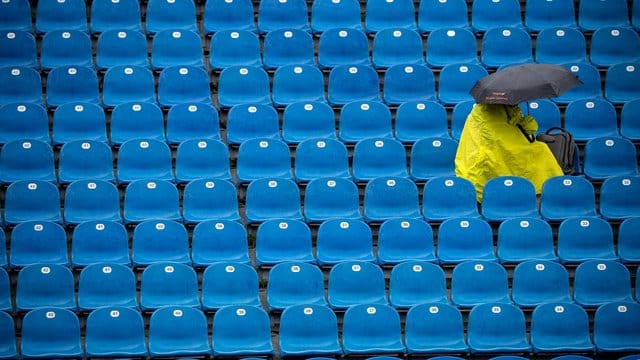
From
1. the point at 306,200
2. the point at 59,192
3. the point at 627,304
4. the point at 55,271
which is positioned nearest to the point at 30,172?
the point at 59,192

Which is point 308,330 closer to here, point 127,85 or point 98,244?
point 98,244

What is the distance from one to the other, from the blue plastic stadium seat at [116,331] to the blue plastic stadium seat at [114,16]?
3.51m

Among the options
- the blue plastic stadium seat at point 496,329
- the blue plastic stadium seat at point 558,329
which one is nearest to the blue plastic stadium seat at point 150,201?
the blue plastic stadium seat at point 496,329

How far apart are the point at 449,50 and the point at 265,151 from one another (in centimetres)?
211

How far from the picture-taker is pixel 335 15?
11234 mm

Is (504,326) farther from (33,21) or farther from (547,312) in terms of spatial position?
(33,21)

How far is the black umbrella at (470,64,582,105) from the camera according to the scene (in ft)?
30.2

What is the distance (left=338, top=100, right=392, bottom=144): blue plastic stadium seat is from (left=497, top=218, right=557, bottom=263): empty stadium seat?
1.51m

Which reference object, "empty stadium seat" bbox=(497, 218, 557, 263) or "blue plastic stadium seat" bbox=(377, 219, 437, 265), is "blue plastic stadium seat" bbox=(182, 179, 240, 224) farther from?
"empty stadium seat" bbox=(497, 218, 557, 263)

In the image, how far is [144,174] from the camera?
9617mm

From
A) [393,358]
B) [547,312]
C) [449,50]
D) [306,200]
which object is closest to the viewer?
[393,358]

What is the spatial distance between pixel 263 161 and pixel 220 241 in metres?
0.97

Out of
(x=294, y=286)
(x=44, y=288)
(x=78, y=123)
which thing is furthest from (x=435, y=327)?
(x=78, y=123)

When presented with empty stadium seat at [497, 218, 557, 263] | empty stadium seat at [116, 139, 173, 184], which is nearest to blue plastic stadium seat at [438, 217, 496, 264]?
empty stadium seat at [497, 218, 557, 263]
